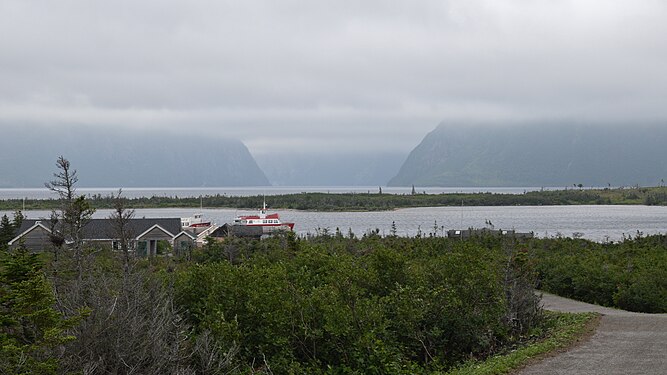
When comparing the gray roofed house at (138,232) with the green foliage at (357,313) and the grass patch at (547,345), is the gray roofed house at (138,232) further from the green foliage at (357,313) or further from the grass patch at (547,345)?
the grass patch at (547,345)

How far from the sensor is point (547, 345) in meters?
13.6

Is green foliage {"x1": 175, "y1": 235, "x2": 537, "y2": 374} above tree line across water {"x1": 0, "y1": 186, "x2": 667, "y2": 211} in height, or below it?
below

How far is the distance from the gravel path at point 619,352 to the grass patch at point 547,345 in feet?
0.74

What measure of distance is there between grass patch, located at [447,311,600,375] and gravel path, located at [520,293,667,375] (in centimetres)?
22

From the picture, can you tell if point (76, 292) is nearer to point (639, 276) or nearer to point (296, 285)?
point (296, 285)

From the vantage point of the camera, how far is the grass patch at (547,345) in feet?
40.4

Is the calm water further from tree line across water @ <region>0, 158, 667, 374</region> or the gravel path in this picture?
the gravel path

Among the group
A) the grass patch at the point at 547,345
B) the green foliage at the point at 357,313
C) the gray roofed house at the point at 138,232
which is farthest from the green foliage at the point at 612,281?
the gray roofed house at the point at 138,232

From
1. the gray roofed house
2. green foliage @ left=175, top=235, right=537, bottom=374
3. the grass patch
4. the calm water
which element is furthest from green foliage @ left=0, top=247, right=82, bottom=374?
the calm water

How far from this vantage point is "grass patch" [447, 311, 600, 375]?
12.3 metres

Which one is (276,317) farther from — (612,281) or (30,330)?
(612,281)

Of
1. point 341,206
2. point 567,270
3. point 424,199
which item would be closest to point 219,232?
point 567,270

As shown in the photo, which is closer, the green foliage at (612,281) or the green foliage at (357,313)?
the green foliage at (357,313)

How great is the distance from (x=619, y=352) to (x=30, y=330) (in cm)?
1055
